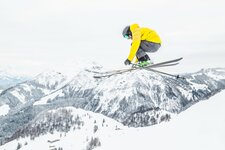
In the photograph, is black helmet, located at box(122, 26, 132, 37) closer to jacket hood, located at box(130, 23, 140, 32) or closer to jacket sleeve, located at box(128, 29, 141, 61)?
jacket hood, located at box(130, 23, 140, 32)

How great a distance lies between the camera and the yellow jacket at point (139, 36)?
14852 millimetres

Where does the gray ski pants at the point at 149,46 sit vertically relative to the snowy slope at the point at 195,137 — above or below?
above

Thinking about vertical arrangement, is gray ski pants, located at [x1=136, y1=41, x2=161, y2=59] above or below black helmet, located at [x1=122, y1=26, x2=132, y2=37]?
below

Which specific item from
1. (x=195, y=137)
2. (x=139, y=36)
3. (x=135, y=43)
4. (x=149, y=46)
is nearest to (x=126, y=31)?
(x=139, y=36)

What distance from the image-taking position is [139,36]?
49.4 feet

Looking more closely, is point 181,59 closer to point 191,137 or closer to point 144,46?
point 144,46

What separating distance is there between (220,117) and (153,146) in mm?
4490

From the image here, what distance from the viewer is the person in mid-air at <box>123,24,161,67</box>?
585 inches

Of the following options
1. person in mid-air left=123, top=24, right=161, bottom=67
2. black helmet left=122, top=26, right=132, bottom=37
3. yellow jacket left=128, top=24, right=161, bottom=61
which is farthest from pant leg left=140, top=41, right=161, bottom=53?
black helmet left=122, top=26, right=132, bottom=37

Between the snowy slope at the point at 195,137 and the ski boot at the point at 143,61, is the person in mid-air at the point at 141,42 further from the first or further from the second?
the snowy slope at the point at 195,137

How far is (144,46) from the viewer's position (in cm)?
1702

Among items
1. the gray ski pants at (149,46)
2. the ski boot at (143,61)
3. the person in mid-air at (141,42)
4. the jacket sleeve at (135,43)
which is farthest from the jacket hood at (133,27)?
the ski boot at (143,61)

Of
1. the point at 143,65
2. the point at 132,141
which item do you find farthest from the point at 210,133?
the point at 132,141

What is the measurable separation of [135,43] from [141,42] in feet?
6.65
